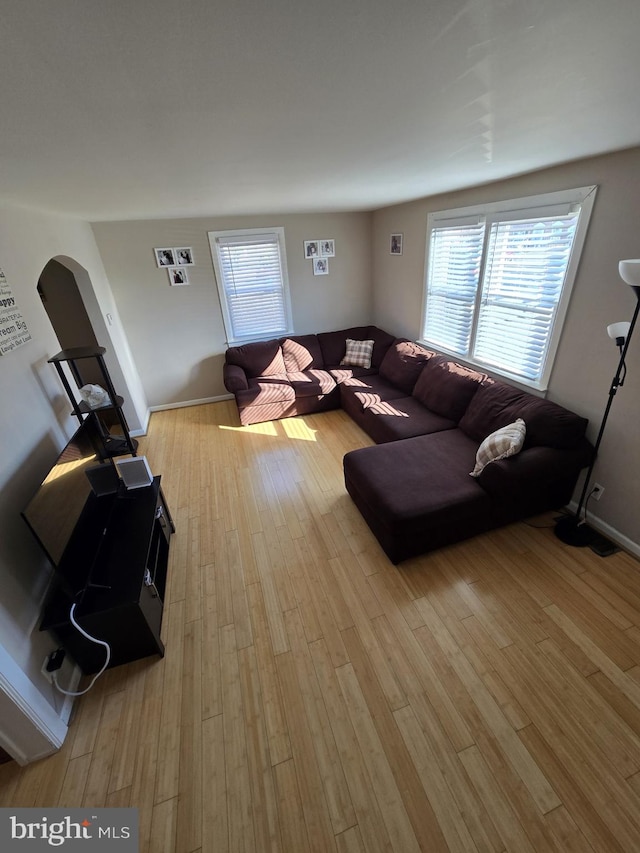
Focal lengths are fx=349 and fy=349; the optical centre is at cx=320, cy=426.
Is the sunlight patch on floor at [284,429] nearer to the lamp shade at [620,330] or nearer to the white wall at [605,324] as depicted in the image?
the white wall at [605,324]

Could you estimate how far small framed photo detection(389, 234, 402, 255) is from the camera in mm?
4328

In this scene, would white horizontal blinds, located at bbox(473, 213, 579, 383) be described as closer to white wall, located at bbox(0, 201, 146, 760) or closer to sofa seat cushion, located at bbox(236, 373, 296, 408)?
sofa seat cushion, located at bbox(236, 373, 296, 408)

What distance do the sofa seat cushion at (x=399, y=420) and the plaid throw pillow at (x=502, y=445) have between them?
712 millimetres

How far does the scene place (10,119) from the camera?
0.99 metres

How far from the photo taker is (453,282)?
3.57 metres

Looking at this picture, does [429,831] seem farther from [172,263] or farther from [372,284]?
[372,284]

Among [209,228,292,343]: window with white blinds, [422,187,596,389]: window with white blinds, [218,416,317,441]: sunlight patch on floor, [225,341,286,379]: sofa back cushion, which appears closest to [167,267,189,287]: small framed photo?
[209,228,292,343]: window with white blinds

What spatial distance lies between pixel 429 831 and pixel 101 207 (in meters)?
4.16

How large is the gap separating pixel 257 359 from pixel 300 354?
586 mm

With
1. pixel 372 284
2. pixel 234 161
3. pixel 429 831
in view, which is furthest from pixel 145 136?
pixel 372 284

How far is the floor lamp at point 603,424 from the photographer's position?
1.72 meters

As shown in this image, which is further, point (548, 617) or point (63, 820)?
point (548, 617)

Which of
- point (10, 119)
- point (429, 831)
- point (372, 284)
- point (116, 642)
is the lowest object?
point (429, 831)

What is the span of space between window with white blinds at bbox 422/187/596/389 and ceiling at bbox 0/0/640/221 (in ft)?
2.02
